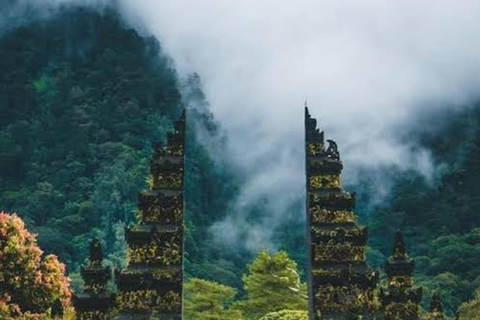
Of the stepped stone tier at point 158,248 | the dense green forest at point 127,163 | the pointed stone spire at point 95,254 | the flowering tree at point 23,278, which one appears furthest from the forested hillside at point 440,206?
the pointed stone spire at point 95,254

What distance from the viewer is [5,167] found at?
88.1 meters

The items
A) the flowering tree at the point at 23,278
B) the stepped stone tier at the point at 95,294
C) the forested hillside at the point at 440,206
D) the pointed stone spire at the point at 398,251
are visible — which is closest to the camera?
the stepped stone tier at the point at 95,294

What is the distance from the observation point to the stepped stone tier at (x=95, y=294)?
20594mm

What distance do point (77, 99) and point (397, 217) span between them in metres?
36.0

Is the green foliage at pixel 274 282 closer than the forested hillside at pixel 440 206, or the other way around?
the green foliage at pixel 274 282

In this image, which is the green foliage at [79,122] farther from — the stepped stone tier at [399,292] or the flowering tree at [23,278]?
the stepped stone tier at [399,292]

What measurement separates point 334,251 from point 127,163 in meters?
64.1

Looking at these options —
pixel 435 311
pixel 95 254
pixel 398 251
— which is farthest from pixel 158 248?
pixel 435 311

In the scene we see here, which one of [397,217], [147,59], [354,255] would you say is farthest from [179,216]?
[147,59]

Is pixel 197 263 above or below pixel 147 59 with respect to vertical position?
below

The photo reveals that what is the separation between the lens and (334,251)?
21344mm

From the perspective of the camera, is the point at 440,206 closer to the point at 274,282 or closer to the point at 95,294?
the point at 274,282

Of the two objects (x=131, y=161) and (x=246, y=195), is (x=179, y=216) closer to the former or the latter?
(x=131, y=161)

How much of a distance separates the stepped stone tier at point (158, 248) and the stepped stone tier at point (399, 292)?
16.2ft
